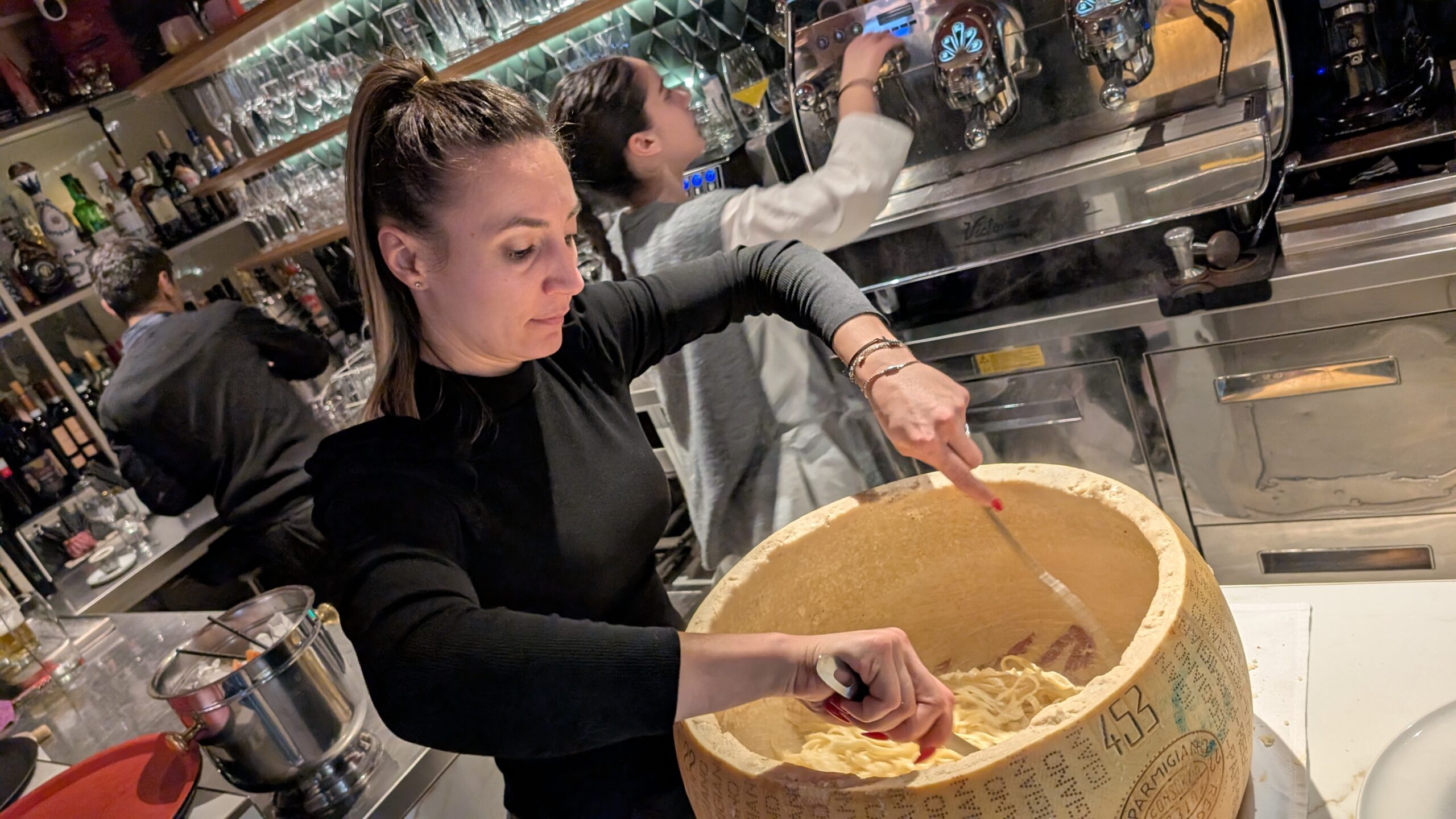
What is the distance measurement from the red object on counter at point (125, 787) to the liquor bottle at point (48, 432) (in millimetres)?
3210

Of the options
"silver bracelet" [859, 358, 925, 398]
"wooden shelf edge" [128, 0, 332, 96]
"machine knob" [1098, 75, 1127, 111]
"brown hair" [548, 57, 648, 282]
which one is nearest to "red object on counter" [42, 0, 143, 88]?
"wooden shelf edge" [128, 0, 332, 96]

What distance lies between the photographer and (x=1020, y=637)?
41.9 inches

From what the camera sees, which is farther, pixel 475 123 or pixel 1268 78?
pixel 1268 78

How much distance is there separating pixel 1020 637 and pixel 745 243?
936 millimetres

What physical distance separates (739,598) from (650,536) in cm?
21

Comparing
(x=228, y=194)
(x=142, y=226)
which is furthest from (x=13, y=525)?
(x=228, y=194)

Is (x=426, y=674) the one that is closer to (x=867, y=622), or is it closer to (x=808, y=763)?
(x=808, y=763)

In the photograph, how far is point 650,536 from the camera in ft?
3.65

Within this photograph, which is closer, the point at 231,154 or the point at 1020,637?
the point at 1020,637

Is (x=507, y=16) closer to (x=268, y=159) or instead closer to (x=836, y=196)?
(x=268, y=159)

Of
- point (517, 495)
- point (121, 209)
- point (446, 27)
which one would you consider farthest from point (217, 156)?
point (517, 495)

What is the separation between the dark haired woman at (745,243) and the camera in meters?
1.75

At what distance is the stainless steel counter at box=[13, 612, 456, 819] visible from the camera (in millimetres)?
1260

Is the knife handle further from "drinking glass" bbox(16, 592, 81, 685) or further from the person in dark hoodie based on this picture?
the person in dark hoodie
